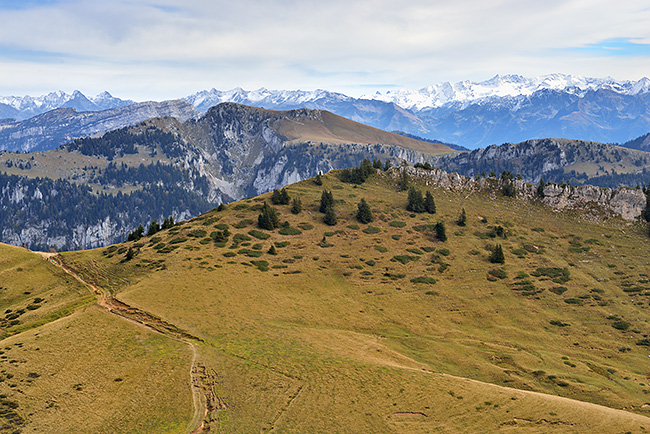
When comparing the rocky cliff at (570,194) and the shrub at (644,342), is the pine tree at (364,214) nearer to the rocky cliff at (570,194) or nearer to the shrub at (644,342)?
the rocky cliff at (570,194)

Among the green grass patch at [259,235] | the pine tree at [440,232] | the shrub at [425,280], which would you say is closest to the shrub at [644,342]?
the shrub at [425,280]

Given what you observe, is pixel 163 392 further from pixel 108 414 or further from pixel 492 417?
pixel 492 417

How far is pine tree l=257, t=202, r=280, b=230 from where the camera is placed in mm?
116375

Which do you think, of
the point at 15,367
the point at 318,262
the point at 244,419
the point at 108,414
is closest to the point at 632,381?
the point at 244,419

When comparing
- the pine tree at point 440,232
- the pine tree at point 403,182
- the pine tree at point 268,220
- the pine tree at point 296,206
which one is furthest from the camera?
the pine tree at point 403,182

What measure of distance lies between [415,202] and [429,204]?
5.02 m

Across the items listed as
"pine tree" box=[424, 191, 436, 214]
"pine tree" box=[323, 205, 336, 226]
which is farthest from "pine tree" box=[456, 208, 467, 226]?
"pine tree" box=[323, 205, 336, 226]

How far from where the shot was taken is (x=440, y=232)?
12081 cm

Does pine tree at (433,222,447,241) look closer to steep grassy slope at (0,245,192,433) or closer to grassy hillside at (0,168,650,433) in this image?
grassy hillside at (0,168,650,433)

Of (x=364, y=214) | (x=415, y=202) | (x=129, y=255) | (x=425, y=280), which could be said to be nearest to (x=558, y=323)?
(x=425, y=280)

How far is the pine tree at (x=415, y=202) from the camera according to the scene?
139 m

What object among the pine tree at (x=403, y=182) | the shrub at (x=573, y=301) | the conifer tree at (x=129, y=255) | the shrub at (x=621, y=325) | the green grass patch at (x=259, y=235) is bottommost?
the shrub at (x=621, y=325)

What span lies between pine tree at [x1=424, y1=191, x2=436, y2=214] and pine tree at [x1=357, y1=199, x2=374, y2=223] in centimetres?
2342

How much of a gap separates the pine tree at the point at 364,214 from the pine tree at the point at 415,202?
59.8ft
